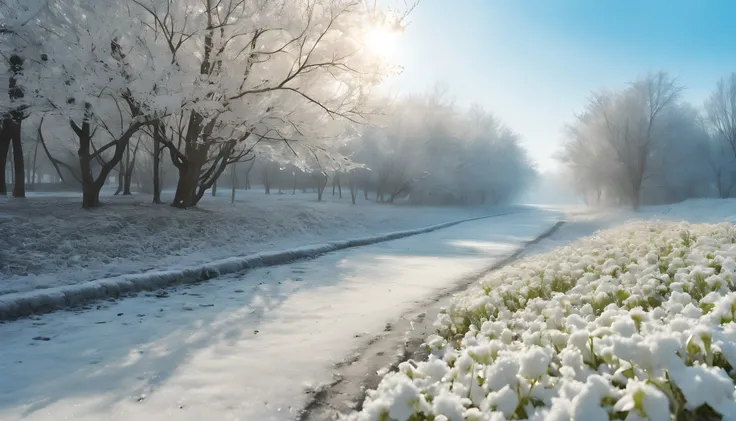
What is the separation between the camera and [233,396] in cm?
300

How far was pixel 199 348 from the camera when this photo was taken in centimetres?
396

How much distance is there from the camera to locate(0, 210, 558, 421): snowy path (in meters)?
2.89

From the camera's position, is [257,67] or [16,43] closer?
[16,43]

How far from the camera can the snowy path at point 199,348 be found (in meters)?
2.89

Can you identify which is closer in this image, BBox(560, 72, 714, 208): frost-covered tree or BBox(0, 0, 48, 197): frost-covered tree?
BBox(0, 0, 48, 197): frost-covered tree

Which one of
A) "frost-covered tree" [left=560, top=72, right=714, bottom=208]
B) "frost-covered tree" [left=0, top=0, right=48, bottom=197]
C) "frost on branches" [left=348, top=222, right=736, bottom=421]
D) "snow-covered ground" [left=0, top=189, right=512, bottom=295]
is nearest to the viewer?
"frost on branches" [left=348, top=222, right=736, bottom=421]

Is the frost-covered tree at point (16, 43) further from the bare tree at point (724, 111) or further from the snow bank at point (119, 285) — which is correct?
the bare tree at point (724, 111)

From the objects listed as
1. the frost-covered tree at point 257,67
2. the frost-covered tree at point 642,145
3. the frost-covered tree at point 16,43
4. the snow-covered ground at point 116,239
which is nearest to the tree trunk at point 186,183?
the frost-covered tree at point 257,67

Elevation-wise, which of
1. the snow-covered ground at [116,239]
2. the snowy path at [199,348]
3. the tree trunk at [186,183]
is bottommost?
the snowy path at [199,348]

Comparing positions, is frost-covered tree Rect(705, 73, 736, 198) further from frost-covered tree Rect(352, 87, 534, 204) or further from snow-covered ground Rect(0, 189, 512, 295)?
snow-covered ground Rect(0, 189, 512, 295)

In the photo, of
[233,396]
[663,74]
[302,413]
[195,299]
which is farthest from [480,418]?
[663,74]

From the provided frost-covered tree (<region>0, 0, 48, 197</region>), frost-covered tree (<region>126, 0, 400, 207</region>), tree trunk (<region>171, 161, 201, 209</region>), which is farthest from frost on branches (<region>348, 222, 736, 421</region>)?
frost-covered tree (<region>0, 0, 48, 197</region>)

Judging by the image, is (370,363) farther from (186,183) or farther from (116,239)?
(186,183)

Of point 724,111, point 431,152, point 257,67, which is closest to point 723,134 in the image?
point 724,111
